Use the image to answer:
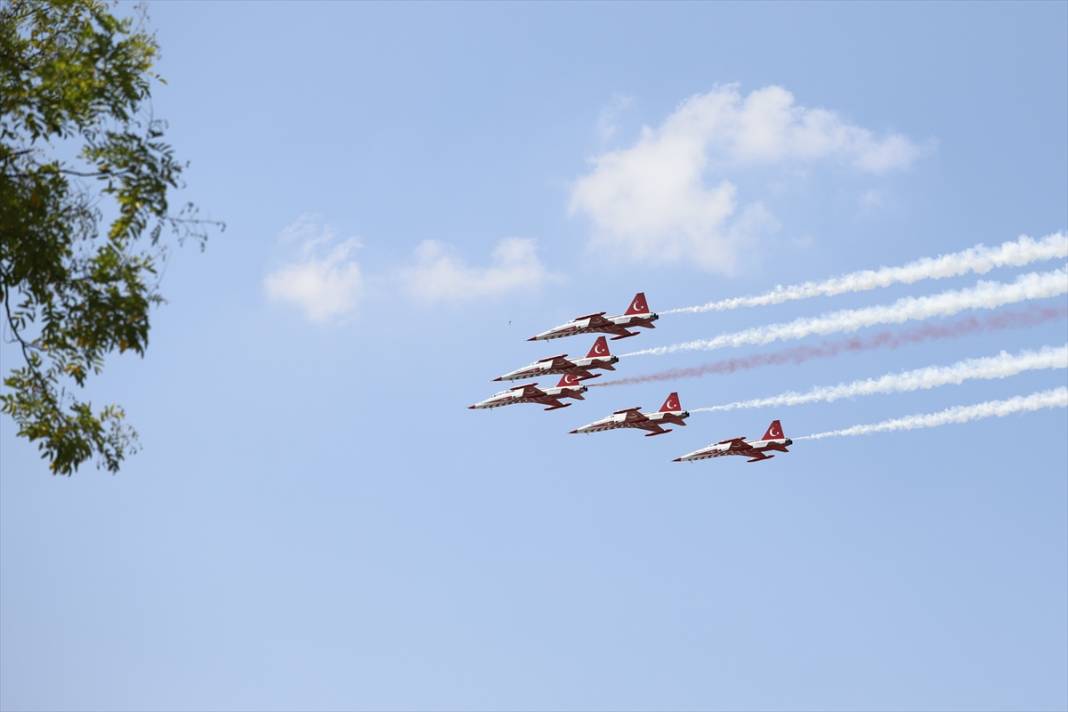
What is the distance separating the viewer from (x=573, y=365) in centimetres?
13975

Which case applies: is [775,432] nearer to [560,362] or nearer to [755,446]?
[755,446]

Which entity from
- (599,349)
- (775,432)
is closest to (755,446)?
(775,432)

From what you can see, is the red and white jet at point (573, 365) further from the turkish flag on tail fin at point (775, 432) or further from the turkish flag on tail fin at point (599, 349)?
the turkish flag on tail fin at point (775, 432)

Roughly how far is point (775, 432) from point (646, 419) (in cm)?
1236

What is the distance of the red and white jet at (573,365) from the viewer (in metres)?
139

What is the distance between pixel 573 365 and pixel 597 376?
11.6 feet

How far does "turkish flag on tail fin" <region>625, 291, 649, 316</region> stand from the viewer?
5276 inches

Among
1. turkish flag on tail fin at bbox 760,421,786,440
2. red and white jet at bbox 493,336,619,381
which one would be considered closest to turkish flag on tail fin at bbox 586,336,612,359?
red and white jet at bbox 493,336,619,381

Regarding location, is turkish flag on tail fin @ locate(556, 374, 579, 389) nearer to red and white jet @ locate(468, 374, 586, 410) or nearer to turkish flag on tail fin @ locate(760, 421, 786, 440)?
red and white jet @ locate(468, 374, 586, 410)

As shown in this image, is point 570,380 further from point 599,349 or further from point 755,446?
point 755,446

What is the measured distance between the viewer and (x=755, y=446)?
13500 centimetres

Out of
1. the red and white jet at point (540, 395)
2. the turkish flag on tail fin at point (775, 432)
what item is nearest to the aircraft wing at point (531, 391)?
the red and white jet at point (540, 395)

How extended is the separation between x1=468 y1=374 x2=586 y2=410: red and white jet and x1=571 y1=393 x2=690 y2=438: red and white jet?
10.4 ft

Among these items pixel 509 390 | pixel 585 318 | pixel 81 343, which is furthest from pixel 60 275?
pixel 509 390
